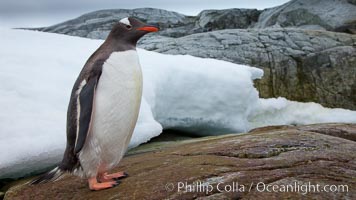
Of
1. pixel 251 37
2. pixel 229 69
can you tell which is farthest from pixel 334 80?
Result: pixel 229 69

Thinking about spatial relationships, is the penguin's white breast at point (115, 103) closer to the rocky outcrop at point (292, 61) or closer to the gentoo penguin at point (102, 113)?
the gentoo penguin at point (102, 113)

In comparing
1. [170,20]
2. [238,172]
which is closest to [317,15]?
[170,20]

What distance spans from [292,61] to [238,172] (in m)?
4.96

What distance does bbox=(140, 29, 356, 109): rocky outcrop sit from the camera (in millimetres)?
6965

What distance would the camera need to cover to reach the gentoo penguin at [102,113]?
2578mm

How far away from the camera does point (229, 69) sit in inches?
209

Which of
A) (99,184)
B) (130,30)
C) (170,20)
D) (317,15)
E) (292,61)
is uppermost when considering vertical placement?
(170,20)

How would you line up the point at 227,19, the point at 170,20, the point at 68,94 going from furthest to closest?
the point at 170,20 → the point at 227,19 → the point at 68,94

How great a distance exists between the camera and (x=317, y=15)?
36.1 feet

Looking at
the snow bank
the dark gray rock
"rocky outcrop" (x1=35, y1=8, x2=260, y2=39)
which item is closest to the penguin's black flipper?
the snow bank

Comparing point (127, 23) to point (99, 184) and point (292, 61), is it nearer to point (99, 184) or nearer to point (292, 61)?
point (99, 184)

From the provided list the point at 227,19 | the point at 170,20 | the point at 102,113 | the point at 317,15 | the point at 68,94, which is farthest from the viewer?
the point at 170,20

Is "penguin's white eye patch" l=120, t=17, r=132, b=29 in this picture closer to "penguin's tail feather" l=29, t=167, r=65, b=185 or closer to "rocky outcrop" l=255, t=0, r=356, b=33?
"penguin's tail feather" l=29, t=167, r=65, b=185

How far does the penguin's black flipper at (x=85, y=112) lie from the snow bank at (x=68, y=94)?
33.3 inches
